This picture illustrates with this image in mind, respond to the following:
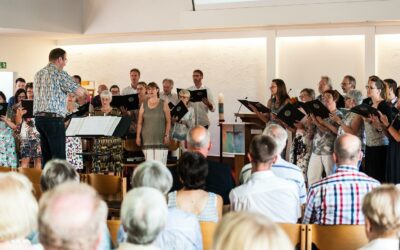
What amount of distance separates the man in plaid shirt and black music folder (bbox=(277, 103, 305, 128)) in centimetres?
377

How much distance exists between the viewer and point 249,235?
1684mm

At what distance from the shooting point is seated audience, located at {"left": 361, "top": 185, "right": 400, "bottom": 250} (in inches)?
105

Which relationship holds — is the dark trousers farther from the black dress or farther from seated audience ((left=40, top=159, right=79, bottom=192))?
the black dress

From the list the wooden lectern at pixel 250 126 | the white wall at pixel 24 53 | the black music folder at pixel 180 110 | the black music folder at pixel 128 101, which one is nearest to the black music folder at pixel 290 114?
the black music folder at pixel 180 110

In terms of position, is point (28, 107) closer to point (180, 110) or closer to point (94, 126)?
point (94, 126)

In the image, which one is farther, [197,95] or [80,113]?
[197,95]

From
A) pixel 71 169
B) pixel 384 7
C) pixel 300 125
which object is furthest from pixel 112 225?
pixel 384 7

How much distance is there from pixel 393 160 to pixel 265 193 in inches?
130

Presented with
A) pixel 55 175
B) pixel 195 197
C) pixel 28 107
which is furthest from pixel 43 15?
pixel 195 197

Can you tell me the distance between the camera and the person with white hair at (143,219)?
245 centimetres

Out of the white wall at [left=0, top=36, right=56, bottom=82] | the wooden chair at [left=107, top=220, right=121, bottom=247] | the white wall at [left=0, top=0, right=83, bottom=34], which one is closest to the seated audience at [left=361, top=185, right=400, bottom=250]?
the wooden chair at [left=107, top=220, right=121, bottom=247]

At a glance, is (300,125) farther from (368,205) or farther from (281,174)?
(368,205)

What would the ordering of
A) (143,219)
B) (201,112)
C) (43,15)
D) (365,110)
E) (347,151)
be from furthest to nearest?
(43,15), (201,112), (365,110), (347,151), (143,219)

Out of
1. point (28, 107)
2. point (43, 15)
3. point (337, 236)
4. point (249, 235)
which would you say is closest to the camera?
point (249, 235)
